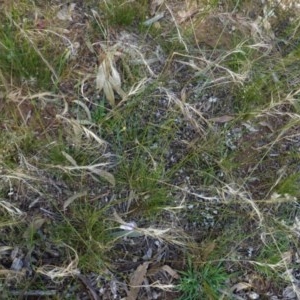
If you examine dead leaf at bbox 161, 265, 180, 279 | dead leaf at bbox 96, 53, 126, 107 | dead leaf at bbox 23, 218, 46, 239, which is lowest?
dead leaf at bbox 161, 265, 180, 279

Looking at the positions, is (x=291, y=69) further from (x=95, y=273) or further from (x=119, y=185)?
(x=95, y=273)

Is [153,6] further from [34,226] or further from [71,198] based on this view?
[34,226]

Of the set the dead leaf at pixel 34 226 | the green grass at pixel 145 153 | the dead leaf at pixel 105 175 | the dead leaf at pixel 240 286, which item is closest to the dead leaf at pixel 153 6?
the green grass at pixel 145 153

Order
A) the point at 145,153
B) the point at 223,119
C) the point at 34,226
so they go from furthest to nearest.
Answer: the point at 223,119, the point at 145,153, the point at 34,226

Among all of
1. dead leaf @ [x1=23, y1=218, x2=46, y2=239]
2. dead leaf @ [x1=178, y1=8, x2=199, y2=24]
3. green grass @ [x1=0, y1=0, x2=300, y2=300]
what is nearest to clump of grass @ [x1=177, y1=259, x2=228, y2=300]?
green grass @ [x1=0, y1=0, x2=300, y2=300]

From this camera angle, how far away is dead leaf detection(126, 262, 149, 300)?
1551 mm

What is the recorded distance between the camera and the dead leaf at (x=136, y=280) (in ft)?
5.09

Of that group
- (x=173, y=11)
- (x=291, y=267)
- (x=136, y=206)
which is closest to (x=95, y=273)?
(x=136, y=206)

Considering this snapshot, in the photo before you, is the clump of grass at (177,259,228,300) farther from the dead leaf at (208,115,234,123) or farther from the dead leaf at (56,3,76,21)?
the dead leaf at (56,3,76,21)

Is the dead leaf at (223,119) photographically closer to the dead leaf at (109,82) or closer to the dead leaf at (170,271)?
the dead leaf at (109,82)

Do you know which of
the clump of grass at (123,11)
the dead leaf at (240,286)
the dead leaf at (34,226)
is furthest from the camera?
the clump of grass at (123,11)

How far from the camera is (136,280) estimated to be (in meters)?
1.56

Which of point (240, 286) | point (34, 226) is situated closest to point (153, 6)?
point (34, 226)

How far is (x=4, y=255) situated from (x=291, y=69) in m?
1.04
